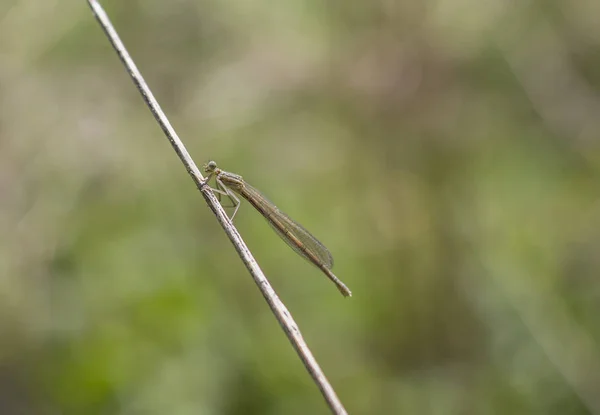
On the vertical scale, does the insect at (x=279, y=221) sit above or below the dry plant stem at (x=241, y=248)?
above

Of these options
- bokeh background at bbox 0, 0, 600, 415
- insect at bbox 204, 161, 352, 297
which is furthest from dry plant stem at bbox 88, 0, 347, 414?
bokeh background at bbox 0, 0, 600, 415

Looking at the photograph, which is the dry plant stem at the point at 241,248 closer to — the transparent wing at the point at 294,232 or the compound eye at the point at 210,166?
the compound eye at the point at 210,166

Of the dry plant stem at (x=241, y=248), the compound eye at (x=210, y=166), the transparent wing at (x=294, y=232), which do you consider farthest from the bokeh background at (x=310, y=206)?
the dry plant stem at (x=241, y=248)

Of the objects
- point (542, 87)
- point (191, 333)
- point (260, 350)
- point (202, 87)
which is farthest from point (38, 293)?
point (542, 87)

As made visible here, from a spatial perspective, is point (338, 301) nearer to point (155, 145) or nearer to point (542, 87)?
point (155, 145)

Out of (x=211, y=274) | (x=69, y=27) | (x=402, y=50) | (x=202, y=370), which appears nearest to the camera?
(x=202, y=370)

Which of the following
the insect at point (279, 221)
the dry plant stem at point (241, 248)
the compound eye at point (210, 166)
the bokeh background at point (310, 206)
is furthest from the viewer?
the bokeh background at point (310, 206)

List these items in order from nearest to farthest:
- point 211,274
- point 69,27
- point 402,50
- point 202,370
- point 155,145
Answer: point 202,370, point 211,274, point 155,145, point 69,27, point 402,50
